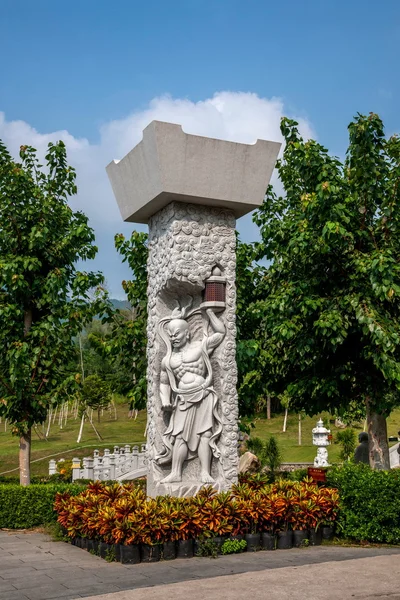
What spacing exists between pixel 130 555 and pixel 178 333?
2.69 metres

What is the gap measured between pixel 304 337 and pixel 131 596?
5.50m

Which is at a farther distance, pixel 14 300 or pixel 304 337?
pixel 14 300

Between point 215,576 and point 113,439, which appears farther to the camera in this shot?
point 113,439

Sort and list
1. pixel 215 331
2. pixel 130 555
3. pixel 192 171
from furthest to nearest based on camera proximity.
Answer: pixel 215 331 < pixel 192 171 < pixel 130 555

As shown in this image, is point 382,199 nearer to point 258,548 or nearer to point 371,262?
point 371,262

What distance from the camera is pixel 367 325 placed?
8367mm

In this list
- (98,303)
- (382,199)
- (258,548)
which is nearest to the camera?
(258,548)

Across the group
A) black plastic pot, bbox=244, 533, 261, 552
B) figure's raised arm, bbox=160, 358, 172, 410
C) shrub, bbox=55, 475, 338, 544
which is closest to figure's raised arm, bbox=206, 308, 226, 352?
figure's raised arm, bbox=160, 358, 172, 410

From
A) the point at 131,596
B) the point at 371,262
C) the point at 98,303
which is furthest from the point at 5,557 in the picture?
the point at 371,262

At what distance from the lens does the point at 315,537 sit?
22.4 feet

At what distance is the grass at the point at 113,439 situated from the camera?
2400 centimetres

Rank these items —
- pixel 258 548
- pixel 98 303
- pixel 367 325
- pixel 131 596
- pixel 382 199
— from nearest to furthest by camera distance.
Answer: pixel 131 596 → pixel 258 548 → pixel 367 325 → pixel 382 199 → pixel 98 303

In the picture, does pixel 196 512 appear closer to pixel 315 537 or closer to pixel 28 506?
pixel 315 537

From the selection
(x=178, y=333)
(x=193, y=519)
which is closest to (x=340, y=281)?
(x=178, y=333)
